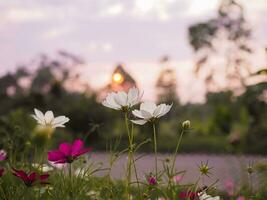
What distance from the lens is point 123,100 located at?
5.33 feet

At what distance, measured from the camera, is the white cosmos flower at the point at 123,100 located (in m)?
1.62

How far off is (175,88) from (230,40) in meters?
4.20

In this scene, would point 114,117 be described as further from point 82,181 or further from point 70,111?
point 82,181

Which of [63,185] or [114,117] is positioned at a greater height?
[114,117]

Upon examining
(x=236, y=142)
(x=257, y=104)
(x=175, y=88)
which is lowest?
(x=236, y=142)

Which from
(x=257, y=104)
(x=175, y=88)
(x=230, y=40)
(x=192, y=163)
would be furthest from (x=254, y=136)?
(x=175, y=88)

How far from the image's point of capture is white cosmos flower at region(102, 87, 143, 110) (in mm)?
1622

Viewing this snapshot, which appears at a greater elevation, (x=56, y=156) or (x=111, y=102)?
(x=111, y=102)

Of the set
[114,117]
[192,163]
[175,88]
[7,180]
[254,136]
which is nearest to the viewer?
[7,180]

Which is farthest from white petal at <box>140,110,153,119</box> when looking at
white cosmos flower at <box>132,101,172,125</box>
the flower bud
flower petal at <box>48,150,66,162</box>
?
flower petal at <box>48,150,66,162</box>

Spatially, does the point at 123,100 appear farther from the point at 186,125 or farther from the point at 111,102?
the point at 186,125

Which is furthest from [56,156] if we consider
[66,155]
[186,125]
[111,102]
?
[186,125]

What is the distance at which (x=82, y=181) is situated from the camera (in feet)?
5.83

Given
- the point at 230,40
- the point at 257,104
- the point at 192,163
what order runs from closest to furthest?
1. the point at 192,163
2. the point at 257,104
3. the point at 230,40
